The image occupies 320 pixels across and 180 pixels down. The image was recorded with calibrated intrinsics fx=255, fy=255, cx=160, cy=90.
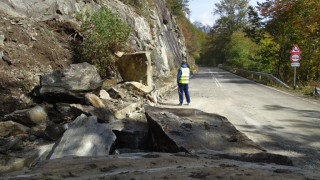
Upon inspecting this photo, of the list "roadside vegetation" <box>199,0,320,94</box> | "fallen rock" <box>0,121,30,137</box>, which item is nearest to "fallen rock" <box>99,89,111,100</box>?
"fallen rock" <box>0,121,30,137</box>

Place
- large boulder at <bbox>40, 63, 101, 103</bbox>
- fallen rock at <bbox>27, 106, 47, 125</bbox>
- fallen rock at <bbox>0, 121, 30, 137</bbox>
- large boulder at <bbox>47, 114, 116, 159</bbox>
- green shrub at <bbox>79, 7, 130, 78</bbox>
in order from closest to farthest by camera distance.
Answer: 1. large boulder at <bbox>47, 114, 116, 159</bbox>
2. fallen rock at <bbox>0, 121, 30, 137</bbox>
3. fallen rock at <bbox>27, 106, 47, 125</bbox>
4. large boulder at <bbox>40, 63, 101, 103</bbox>
5. green shrub at <bbox>79, 7, 130, 78</bbox>

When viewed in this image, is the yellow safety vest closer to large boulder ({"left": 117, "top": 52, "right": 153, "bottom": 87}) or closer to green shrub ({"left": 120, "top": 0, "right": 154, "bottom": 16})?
large boulder ({"left": 117, "top": 52, "right": 153, "bottom": 87})

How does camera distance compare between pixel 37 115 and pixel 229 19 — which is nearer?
pixel 37 115

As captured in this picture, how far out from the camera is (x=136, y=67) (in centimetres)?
1134

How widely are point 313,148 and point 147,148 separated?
3322 millimetres

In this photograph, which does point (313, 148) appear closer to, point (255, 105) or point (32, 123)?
point (255, 105)

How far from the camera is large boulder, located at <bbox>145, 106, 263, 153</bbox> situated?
178 inches

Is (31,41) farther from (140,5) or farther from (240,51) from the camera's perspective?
(240,51)

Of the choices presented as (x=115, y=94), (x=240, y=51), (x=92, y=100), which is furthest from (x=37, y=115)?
(x=240, y=51)

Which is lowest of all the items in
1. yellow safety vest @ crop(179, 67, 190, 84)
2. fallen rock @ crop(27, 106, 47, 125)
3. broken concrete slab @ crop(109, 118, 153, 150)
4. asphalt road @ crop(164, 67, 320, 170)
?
asphalt road @ crop(164, 67, 320, 170)

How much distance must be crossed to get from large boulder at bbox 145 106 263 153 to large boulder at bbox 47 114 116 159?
3.16ft

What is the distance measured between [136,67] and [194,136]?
6.86 metres

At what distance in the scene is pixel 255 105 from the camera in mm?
10148

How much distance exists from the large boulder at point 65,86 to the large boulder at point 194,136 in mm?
1984
